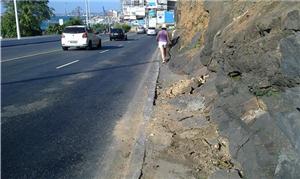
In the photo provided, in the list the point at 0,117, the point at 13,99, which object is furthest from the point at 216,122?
the point at 13,99

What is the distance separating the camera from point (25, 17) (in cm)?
8788

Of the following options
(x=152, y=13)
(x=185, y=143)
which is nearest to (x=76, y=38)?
(x=185, y=143)

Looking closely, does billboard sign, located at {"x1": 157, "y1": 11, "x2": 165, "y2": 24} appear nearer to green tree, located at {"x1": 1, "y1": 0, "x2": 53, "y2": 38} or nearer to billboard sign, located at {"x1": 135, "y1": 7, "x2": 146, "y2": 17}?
billboard sign, located at {"x1": 135, "y1": 7, "x2": 146, "y2": 17}

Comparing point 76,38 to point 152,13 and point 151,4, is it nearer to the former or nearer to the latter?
point 152,13

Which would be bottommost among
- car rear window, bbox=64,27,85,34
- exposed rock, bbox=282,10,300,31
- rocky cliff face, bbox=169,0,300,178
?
car rear window, bbox=64,27,85,34

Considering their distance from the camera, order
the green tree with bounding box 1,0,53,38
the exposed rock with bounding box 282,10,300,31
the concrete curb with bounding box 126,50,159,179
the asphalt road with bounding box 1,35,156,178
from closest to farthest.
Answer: the exposed rock with bounding box 282,10,300,31 → the concrete curb with bounding box 126,50,159,179 → the asphalt road with bounding box 1,35,156,178 → the green tree with bounding box 1,0,53,38

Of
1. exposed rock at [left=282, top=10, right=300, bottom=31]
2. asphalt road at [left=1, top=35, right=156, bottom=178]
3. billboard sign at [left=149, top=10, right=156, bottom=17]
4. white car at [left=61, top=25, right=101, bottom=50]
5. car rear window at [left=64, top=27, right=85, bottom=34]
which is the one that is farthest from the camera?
billboard sign at [left=149, top=10, right=156, bottom=17]

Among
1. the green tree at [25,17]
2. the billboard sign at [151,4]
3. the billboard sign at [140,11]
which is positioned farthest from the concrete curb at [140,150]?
the billboard sign at [140,11]

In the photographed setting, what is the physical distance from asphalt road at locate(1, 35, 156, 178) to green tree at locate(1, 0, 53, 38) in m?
70.0

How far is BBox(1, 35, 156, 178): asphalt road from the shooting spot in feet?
20.1

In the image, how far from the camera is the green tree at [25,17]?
8469 cm

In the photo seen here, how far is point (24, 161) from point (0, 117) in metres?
2.87

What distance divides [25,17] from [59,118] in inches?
3289

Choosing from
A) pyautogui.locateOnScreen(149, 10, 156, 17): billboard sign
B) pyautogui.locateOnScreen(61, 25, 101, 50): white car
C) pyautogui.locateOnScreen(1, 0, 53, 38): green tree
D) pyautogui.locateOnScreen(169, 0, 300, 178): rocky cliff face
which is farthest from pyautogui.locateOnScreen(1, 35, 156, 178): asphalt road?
pyautogui.locateOnScreen(149, 10, 156, 17): billboard sign
